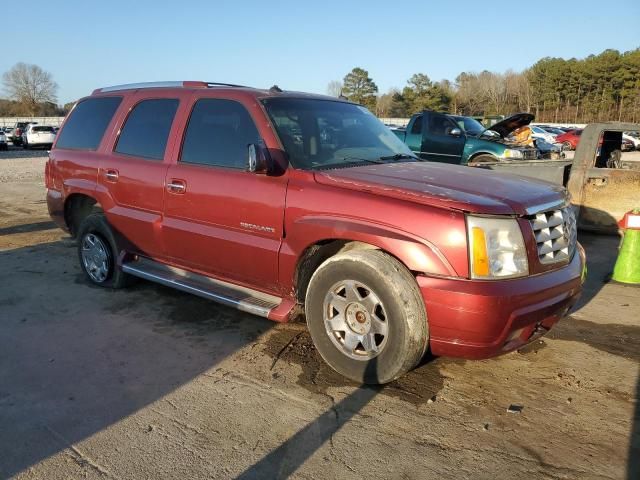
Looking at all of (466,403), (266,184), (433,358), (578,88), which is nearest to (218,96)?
(266,184)

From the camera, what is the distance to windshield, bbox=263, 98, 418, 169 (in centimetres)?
394

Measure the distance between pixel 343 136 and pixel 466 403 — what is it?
2245 millimetres

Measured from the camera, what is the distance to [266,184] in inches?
150

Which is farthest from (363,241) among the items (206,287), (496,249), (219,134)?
A: (219,134)

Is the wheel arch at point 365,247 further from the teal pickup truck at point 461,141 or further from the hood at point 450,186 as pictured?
the teal pickup truck at point 461,141

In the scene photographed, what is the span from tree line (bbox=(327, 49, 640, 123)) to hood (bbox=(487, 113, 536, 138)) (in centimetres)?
5070

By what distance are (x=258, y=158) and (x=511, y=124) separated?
10.1 meters

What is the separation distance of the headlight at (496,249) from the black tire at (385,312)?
0.40m

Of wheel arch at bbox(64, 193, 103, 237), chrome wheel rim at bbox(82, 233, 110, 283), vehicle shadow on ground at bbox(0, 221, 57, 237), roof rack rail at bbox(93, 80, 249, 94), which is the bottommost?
vehicle shadow on ground at bbox(0, 221, 57, 237)

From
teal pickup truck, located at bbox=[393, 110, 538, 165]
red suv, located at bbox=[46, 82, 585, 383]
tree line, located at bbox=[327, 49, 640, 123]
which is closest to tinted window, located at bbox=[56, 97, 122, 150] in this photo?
red suv, located at bbox=[46, 82, 585, 383]

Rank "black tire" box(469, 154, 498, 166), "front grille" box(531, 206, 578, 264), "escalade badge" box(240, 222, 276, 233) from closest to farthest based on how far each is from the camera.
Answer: "front grille" box(531, 206, 578, 264)
"escalade badge" box(240, 222, 276, 233)
"black tire" box(469, 154, 498, 166)

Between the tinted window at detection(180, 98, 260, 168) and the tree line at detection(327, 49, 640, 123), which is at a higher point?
the tree line at detection(327, 49, 640, 123)

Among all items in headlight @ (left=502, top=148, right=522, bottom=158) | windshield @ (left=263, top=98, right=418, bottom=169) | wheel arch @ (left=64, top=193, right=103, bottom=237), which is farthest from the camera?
headlight @ (left=502, top=148, right=522, bottom=158)

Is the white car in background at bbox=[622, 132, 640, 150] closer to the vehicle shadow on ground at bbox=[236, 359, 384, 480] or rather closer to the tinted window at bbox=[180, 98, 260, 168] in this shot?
the tinted window at bbox=[180, 98, 260, 168]
